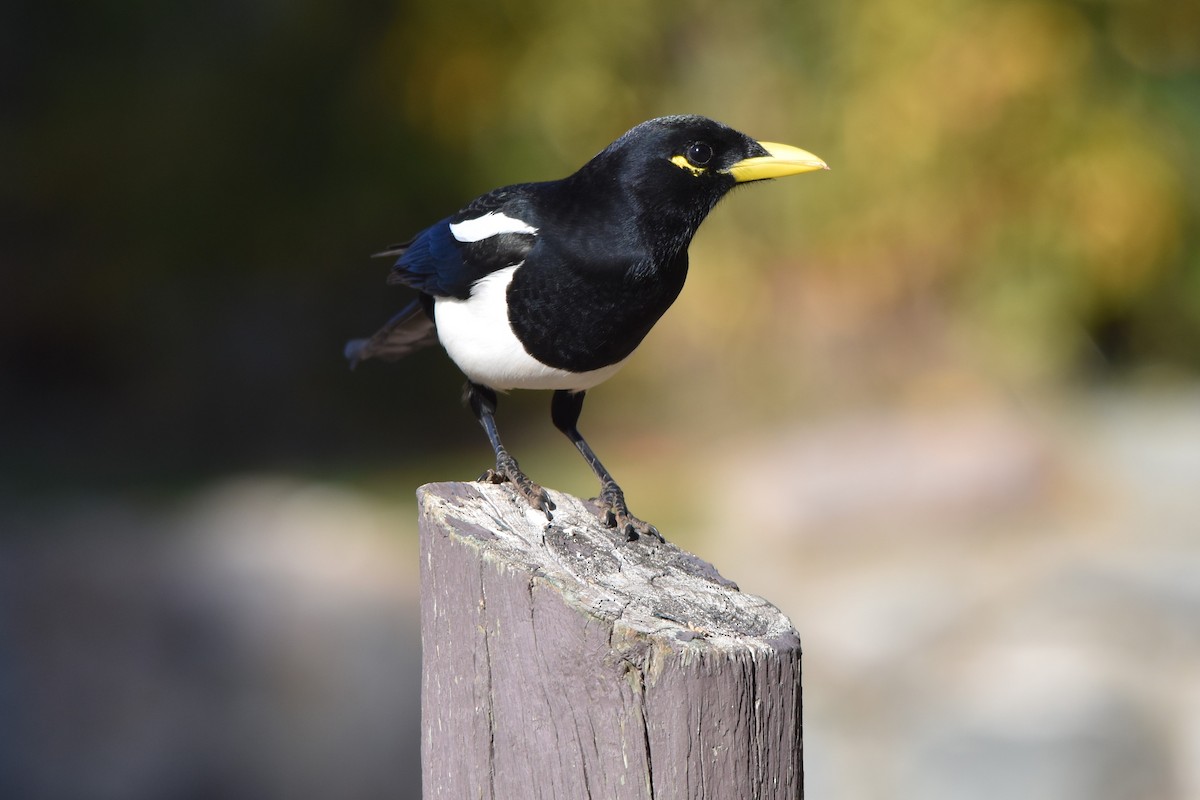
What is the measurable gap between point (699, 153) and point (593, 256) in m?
0.30

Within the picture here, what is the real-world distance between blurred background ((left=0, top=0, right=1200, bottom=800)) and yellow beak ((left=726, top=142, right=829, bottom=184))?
2.94 m

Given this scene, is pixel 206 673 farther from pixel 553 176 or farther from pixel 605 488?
pixel 605 488

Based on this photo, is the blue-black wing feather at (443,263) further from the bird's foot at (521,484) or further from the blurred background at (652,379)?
the blurred background at (652,379)

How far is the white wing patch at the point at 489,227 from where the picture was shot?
2.93 m

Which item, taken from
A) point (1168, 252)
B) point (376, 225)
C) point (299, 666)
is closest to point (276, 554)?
point (299, 666)

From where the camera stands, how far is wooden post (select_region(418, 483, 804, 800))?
1.74 meters

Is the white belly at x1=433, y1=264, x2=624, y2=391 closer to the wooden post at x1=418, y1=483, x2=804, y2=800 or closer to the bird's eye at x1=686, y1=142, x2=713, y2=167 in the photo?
the bird's eye at x1=686, y1=142, x2=713, y2=167

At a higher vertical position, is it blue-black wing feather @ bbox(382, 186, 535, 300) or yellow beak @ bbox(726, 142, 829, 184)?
yellow beak @ bbox(726, 142, 829, 184)

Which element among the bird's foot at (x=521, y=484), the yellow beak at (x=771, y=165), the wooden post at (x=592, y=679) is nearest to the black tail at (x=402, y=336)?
the bird's foot at (x=521, y=484)

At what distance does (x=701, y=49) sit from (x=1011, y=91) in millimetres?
1521

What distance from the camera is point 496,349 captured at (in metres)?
2.89

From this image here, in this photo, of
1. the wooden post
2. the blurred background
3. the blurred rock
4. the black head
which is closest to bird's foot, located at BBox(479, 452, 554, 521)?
the wooden post

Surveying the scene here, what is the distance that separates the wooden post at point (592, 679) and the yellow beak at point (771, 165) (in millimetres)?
1036

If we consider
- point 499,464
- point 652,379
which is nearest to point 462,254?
point 499,464
